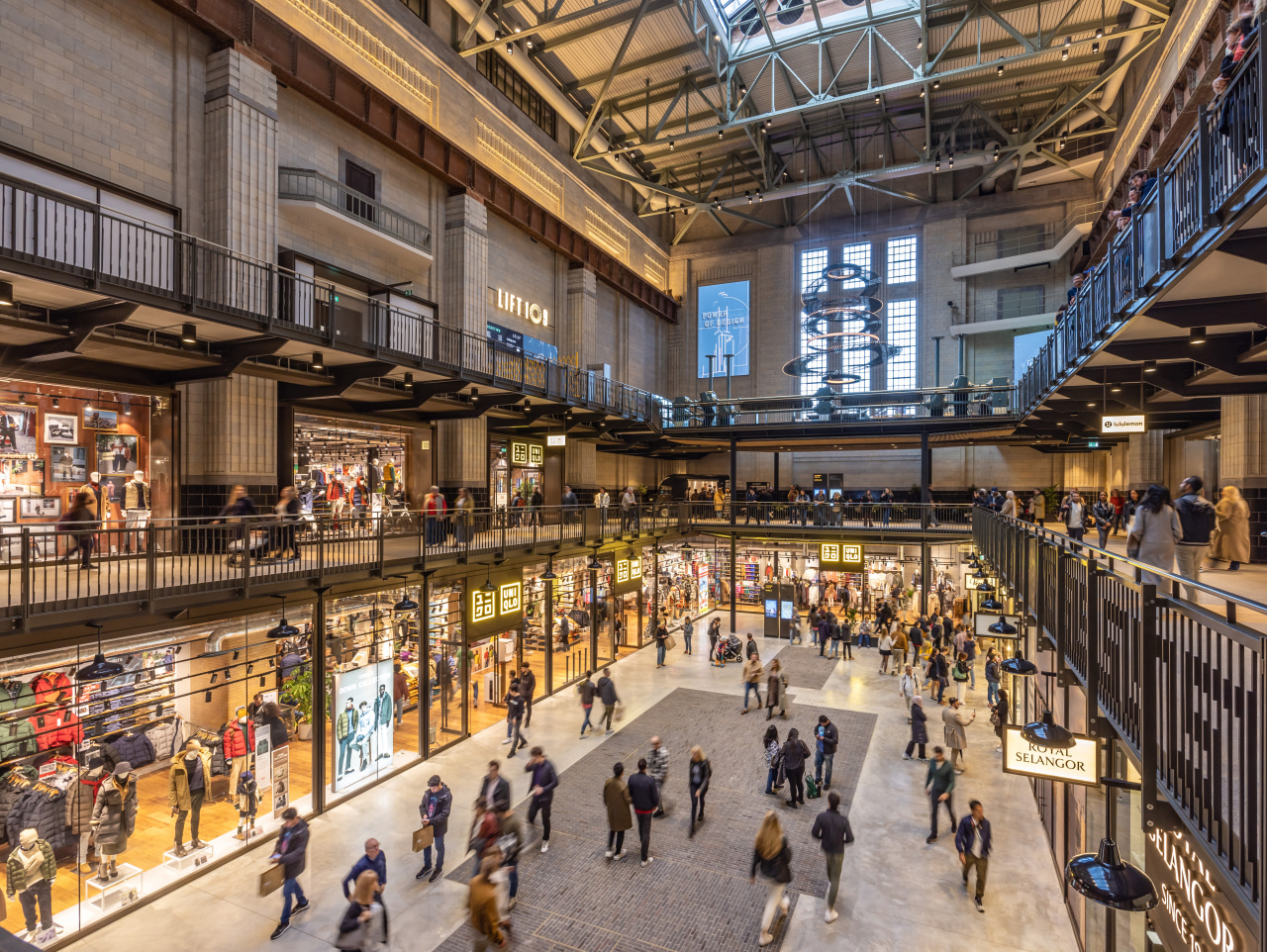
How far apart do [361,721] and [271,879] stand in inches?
159

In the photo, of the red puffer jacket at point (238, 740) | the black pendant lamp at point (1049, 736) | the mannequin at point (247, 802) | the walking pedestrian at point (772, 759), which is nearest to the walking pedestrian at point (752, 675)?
the walking pedestrian at point (772, 759)

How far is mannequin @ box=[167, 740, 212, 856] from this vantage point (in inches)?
346

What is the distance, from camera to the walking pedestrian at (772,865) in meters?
7.34

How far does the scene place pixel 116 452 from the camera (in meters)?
10.4

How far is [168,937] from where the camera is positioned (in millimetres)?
7402

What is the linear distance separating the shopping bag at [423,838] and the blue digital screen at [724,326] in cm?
2894

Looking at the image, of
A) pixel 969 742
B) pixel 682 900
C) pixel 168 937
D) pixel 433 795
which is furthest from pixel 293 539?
pixel 969 742

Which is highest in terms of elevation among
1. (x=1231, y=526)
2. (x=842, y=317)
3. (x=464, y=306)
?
(x=842, y=317)

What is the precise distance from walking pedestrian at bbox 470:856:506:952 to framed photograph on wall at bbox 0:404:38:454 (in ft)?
29.1

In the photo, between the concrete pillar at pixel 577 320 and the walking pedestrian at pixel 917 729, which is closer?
the walking pedestrian at pixel 917 729

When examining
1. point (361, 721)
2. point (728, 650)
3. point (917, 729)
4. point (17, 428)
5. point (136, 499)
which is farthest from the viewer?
point (728, 650)

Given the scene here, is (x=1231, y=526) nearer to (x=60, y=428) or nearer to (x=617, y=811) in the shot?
(x=617, y=811)

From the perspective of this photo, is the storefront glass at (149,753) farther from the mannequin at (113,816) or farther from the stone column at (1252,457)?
the stone column at (1252,457)

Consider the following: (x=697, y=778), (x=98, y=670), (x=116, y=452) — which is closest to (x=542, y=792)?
(x=697, y=778)
